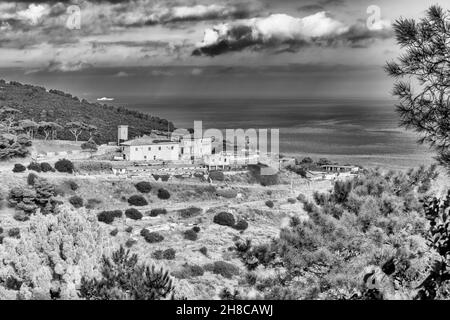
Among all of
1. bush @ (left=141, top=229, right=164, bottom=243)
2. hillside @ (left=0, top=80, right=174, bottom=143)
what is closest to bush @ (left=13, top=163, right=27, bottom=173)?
bush @ (left=141, top=229, right=164, bottom=243)

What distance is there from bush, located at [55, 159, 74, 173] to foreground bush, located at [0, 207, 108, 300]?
20943 millimetres

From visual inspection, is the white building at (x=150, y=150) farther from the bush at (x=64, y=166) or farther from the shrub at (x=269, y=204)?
the shrub at (x=269, y=204)

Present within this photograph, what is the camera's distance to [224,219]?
83.6ft

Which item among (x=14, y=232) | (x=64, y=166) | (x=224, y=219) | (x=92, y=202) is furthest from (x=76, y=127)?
(x=14, y=232)

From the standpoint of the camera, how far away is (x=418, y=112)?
477 cm

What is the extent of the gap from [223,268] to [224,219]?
25.5 ft

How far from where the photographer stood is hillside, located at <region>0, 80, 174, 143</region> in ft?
161

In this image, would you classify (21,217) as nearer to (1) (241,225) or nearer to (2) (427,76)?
(1) (241,225)

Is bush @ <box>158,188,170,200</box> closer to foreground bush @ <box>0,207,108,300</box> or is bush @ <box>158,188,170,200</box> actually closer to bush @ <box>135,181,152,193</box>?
bush @ <box>135,181,152,193</box>

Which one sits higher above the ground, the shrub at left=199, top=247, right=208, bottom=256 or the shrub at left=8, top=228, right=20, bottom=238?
the shrub at left=8, top=228, right=20, bottom=238

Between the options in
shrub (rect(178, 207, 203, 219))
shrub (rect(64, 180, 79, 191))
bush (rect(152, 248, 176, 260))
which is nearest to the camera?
bush (rect(152, 248, 176, 260))

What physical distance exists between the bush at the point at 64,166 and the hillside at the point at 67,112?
13246 millimetres

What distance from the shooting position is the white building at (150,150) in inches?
1421
